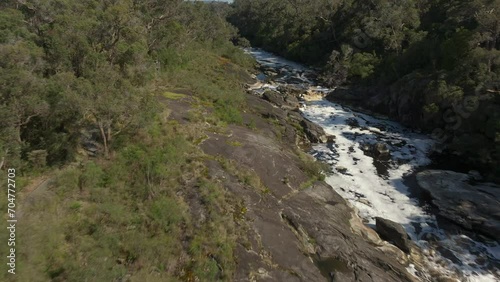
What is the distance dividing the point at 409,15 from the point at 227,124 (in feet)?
161

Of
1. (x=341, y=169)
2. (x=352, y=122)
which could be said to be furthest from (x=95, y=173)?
(x=352, y=122)

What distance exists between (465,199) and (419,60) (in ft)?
102

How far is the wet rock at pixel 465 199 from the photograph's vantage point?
80.5 ft

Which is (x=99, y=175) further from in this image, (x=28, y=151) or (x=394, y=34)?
(x=394, y=34)

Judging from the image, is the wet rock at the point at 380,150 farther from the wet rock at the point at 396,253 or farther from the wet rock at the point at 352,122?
the wet rock at the point at 396,253

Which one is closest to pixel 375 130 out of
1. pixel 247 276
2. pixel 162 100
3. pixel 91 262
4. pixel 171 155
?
pixel 162 100

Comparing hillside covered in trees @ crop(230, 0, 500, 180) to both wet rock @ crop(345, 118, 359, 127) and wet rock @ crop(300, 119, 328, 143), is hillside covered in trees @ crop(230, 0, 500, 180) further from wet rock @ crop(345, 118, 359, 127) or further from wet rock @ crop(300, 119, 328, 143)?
wet rock @ crop(300, 119, 328, 143)

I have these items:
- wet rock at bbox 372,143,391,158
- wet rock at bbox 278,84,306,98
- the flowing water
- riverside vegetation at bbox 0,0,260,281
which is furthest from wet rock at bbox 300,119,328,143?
wet rock at bbox 278,84,306,98

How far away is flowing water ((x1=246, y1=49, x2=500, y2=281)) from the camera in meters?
22.2

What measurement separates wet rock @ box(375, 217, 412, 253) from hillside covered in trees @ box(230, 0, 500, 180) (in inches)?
510

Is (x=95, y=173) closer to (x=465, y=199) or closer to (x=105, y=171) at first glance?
(x=105, y=171)

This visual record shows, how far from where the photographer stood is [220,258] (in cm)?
1625

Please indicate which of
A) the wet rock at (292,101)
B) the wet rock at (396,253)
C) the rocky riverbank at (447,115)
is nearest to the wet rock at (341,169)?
the wet rock at (396,253)

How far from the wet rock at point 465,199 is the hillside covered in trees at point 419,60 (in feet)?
11.0
